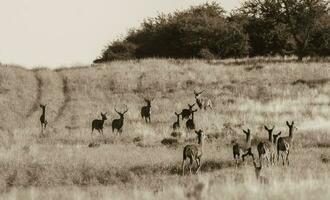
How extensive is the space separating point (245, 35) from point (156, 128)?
34.3 meters

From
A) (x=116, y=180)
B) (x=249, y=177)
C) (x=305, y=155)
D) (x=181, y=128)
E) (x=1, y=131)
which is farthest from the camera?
(x=1, y=131)

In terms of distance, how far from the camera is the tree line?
61781mm

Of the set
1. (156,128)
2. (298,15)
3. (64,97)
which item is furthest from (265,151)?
(298,15)

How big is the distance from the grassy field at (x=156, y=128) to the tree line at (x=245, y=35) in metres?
8.46

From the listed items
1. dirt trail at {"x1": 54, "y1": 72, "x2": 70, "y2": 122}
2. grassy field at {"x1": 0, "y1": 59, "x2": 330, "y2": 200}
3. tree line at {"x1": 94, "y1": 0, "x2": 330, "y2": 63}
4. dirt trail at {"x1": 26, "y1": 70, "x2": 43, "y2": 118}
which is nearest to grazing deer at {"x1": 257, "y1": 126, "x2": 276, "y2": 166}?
grassy field at {"x1": 0, "y1": 59, "x2": 330, "y2": 200}

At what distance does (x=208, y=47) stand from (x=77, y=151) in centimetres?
4273

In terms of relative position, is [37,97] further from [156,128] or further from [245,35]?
[245,35]

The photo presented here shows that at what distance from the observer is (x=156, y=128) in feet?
110

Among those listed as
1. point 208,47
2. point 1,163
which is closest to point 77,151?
point 1,163

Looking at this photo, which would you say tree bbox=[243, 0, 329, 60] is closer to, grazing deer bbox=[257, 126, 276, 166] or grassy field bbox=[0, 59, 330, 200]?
grassy field bbox=[0, 59, 330, 200]

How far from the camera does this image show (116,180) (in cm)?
2217

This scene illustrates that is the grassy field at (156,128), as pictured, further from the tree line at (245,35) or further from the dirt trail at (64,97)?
the tree line at (245,35)

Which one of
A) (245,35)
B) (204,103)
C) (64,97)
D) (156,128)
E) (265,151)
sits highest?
(245,35)

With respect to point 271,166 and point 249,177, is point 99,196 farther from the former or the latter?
point 271,166
